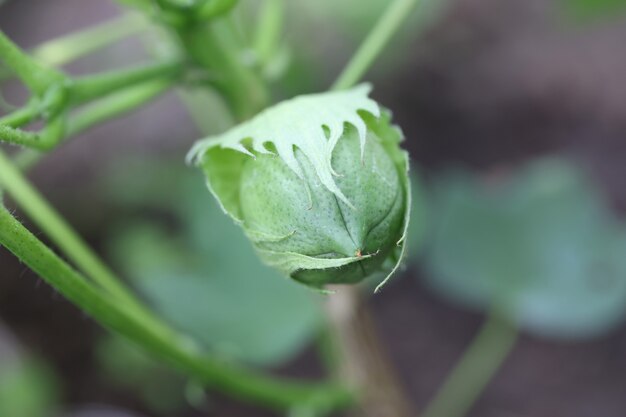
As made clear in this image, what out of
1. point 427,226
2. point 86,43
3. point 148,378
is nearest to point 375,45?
point 86,43

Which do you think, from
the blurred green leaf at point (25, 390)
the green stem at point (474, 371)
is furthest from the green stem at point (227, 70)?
the blurred green leaf at point (25, 390)

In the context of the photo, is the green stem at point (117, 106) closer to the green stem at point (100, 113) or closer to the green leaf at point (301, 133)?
the green stem at point (100, 113)

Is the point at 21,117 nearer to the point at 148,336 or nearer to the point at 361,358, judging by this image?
the point at 148,336

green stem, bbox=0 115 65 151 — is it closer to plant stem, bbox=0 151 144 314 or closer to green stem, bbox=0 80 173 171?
green stem, bbox=0 80 173 171

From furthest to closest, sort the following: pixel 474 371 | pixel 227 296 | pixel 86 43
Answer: pixel 474 371
pixel 227 296
pixel 86 43

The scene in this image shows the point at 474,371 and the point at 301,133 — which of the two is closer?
the point at 301,133

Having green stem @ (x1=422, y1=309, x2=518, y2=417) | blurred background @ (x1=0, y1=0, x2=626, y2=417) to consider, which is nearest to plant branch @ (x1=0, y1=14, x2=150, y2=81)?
blurred background @ (x1=0, y1=0, x2=626, y2=417)
